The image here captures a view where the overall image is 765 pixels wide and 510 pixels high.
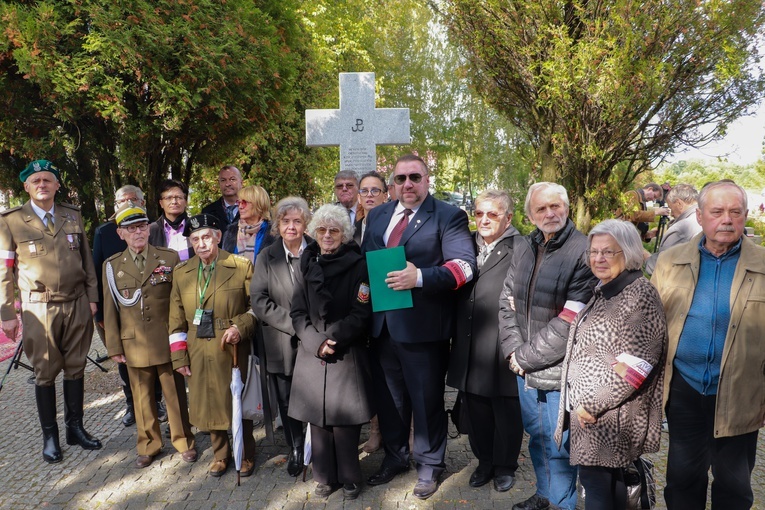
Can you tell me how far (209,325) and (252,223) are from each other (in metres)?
1.15

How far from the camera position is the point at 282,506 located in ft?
12.0

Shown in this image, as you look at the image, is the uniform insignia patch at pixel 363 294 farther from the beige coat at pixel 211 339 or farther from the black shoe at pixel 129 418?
the black shoe at pixel 129 418

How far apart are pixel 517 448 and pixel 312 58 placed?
Answer: 12.0 meters

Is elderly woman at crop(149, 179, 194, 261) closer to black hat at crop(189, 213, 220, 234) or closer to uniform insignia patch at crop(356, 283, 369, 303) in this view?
black hat at crop(189, 213, 220, 234)

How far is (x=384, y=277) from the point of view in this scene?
350cm

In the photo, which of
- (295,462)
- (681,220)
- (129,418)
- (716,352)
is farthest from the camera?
(681,220)

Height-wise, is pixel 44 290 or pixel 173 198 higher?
pixel 173 198

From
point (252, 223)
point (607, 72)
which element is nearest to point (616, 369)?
point (252, 223)

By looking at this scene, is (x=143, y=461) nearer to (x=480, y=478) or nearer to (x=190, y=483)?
(x=190, y=483)

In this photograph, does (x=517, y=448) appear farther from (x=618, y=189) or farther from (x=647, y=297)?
(x=618, y=189)

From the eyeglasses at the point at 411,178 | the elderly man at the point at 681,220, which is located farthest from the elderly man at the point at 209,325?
the elderly man at the point at 681,220

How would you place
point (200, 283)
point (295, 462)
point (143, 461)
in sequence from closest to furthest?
point (200, 283) → point (295, 462) → point (143, 461)

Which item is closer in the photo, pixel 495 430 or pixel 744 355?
pixel 744 355

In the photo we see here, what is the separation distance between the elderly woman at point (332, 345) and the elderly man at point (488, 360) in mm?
659
